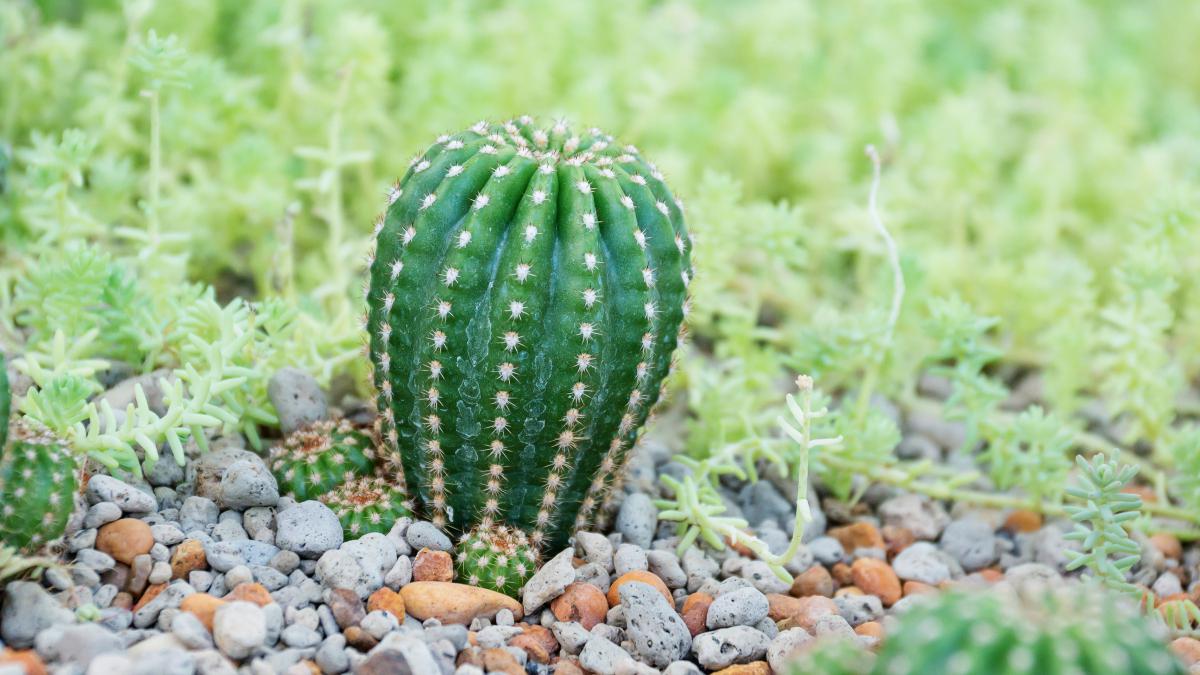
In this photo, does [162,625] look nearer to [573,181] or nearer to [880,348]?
[573,181]

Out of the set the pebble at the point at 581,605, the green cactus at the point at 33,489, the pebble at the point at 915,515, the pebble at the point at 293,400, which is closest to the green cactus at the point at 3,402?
the green cactus at the point at 33,489

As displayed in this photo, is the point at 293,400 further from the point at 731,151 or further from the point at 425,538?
the point at 731,151

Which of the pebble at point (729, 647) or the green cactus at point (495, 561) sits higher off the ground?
the green cactus at point (495, 561)

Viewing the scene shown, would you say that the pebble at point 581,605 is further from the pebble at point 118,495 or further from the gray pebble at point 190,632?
the pebble at point 118,495

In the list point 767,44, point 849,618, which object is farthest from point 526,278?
point 767,44

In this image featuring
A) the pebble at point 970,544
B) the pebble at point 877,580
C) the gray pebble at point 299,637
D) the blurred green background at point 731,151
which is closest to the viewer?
the gray pebble at point 299,637

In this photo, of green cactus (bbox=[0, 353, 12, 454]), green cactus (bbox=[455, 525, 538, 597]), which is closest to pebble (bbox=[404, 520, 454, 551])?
green cactus (bbox=[455, 525, 538, 597])
